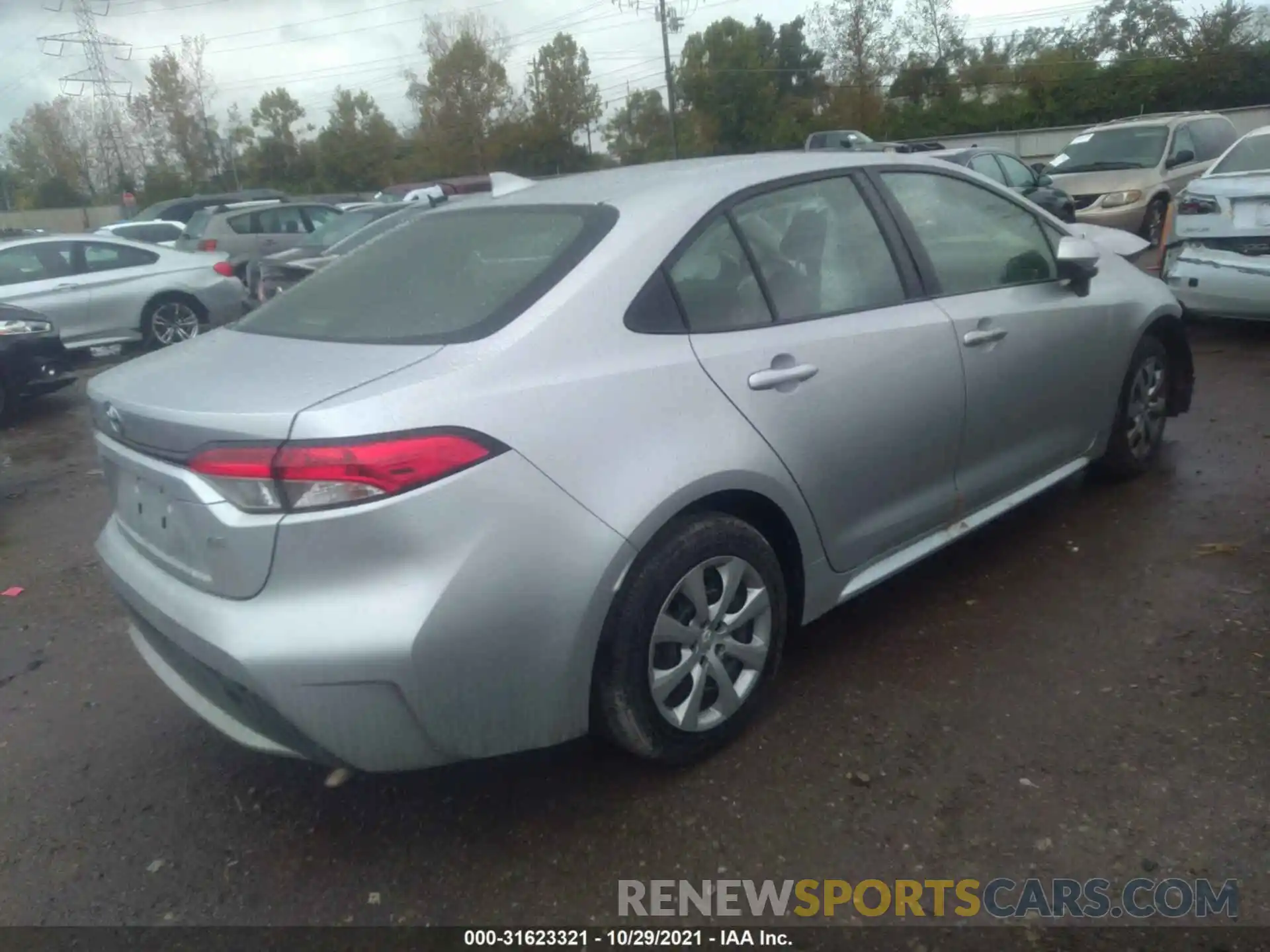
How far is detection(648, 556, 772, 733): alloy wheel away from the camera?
113 inches

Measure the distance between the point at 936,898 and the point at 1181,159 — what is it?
1315 cm

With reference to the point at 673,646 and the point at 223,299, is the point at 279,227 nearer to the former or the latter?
the point at 223,299

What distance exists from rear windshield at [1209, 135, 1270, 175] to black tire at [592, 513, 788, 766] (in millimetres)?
6887

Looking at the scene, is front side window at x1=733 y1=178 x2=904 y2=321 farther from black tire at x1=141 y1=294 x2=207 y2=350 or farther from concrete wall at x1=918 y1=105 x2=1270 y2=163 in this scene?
concrete wall at x1=918 y1=105 x2=1270 y2=163

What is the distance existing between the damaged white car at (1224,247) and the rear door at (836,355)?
466cm

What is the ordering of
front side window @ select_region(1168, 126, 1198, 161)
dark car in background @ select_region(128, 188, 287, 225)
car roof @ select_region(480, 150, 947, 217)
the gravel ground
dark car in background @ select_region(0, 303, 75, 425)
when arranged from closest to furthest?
the gravel ground, car roof @ select_region(480, 150, 947, 217), dark car in background @ select_region(0, 303, 75, 425), front side window @ select_region(1168, 126, 1198, 161), dark car in background @ select_region(128, 188, 287, 225)

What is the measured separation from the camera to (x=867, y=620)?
3.96 meters

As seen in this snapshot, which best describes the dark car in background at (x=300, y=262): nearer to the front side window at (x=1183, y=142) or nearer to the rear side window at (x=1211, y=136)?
the front side window at (x=1183, y=142)

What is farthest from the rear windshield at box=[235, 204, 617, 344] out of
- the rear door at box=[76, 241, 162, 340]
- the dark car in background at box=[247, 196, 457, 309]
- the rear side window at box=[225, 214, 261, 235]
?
the rear side window at box=[225, 214, 261, 235]

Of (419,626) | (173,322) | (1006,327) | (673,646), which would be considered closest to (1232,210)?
(1006,327)

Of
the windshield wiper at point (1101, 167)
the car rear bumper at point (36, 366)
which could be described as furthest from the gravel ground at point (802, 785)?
the windshield wiper at point (1101, 167)

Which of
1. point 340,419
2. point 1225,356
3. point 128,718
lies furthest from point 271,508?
point 1225,356

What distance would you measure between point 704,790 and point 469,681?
2.88ft

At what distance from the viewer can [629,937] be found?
2494mm
